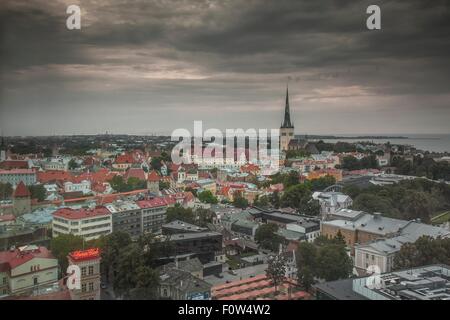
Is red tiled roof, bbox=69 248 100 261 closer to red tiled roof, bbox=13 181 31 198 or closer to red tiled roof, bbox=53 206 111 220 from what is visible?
red tiled roof, bbox=53 206 111 220

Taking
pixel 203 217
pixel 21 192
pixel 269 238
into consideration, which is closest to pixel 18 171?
pixel 21 192

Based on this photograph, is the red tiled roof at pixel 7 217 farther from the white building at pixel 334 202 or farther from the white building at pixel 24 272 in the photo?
the white building at pixel 334 202

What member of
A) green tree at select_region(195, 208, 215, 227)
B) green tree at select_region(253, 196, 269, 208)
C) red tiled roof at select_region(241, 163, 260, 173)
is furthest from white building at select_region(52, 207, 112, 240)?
red tiled roof at select_region(241, 163, 260, 173)

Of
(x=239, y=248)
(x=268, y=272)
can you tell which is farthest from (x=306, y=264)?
(x=239, y=248)

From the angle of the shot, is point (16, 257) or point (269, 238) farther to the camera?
point (269, 238)

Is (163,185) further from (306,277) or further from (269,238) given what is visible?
(306,277)

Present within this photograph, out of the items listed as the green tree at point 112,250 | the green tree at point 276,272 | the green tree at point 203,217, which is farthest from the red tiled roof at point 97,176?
the green tree at point 276,272
